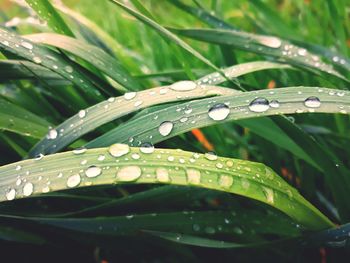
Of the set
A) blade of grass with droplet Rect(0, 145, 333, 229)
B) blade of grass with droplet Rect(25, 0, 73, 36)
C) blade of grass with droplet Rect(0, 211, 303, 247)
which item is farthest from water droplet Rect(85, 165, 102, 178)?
blade of grass with droplet Rect(25, 0, 73, 36)

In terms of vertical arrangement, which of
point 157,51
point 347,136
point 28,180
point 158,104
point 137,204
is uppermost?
point 157,51

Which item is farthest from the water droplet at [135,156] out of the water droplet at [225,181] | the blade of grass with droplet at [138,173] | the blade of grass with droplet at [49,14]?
the blade of grass with droplet at [49,14]

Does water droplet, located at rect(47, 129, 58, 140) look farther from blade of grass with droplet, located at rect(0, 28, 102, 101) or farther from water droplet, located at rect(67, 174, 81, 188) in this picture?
water droplet, located at rect(67, 174, 81, 188)

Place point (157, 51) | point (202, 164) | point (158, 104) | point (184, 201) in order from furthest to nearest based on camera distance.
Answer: point (157, 51), point (184, 201), point (158, 104), point (202, 164)

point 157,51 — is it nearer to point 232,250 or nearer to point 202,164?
point 232,250

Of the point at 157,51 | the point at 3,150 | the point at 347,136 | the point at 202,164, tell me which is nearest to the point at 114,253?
the point at 3,150
